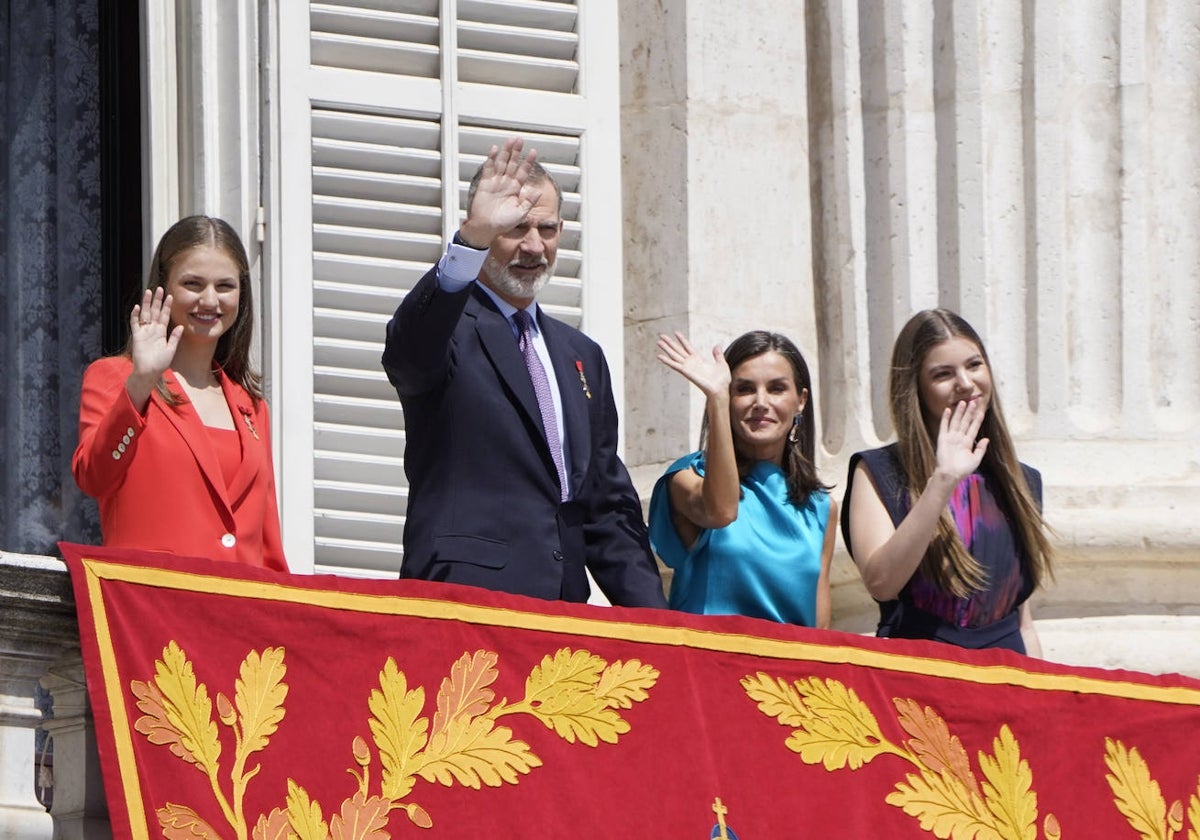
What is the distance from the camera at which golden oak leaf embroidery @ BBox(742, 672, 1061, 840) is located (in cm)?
596

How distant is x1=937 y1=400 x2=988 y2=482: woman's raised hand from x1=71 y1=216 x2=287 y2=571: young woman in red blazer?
1394mm

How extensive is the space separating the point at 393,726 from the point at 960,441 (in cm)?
156

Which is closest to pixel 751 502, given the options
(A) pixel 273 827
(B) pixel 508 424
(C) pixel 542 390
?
(C) pixel 542 390

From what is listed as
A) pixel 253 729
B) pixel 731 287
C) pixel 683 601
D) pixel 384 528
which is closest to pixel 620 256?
pixel 731 287

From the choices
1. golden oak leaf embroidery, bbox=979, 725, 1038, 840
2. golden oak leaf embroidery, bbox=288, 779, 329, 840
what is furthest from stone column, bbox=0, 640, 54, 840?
golden oak leaf embroidery, bbox=979, 725, 1038, 840

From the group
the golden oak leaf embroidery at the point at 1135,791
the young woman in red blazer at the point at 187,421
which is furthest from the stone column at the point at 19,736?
the golden oak leaf embroidery at the point at 1135,791

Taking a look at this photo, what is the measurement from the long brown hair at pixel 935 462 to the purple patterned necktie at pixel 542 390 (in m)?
0.81

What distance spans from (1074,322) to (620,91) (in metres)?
1.41

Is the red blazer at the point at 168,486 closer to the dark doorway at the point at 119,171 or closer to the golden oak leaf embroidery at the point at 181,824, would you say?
the golden oak leaf embroidery at the point at 181,824

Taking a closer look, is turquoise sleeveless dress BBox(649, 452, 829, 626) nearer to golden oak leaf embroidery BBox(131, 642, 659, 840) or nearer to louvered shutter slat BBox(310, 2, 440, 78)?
golden oak leaf embroidery BBox(131, 642, 659, 840)

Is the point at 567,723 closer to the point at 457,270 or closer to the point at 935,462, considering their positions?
the point at 457,270

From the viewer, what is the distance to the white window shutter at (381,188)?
770cm

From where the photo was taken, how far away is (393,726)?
18.0 ft

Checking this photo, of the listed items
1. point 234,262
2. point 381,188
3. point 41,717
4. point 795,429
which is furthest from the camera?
point 381,188
